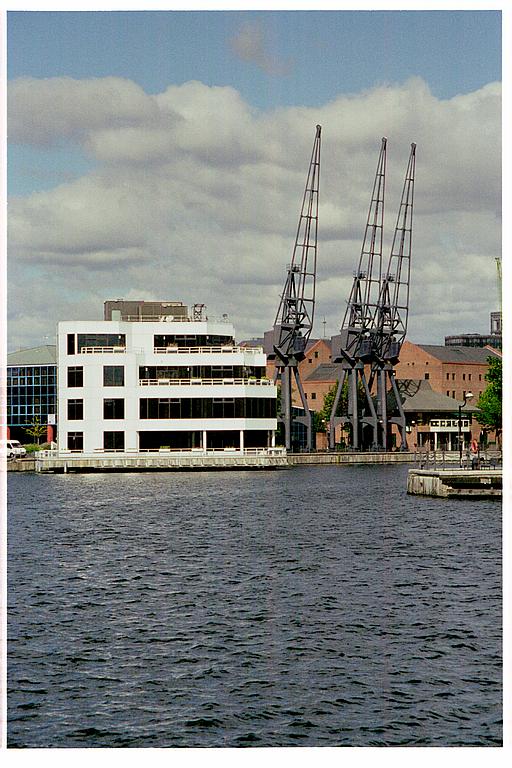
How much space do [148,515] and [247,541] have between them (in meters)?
11.1

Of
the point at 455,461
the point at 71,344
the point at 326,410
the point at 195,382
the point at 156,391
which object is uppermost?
the point at 71,344

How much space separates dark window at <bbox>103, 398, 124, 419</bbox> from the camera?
86.7 m

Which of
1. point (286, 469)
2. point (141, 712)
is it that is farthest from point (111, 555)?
point (286, 469)

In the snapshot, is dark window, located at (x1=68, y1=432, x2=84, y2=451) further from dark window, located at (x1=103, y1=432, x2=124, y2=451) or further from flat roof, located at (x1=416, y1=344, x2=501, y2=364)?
flat roof, located at (x1=416, y1=344, x2=501, y2=364)

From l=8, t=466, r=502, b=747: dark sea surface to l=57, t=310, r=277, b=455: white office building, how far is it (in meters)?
40.4

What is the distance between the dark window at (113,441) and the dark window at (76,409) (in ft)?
7.99

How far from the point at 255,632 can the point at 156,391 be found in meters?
64.8

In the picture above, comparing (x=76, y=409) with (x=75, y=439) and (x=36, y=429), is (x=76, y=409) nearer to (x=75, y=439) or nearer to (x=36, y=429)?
(x=75, y=439)

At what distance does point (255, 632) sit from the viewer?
74.8 feet

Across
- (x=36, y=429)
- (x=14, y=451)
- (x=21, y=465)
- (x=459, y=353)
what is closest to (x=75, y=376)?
(x=21, y=465)

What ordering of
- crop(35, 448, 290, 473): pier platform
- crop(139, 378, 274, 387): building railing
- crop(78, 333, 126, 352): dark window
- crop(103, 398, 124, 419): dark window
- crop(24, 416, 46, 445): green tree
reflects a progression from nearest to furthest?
1. crop(35, 448, 290, 473): pier platform
2. crop(103, 398, 124, 419): dark window
3. crop(139, 378, 274, 387): building railing
4. crop(78, 333, 126, 352): dark window
5. crop(24, 416, 46, 445): green tree

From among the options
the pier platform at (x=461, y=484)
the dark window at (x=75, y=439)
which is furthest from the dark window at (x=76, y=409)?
the pier platform at (x=461, y=484)

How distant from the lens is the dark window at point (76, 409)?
86562mm

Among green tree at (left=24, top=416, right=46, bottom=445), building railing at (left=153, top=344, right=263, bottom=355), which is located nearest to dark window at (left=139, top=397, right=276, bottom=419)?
building railing at (left=153, top=344, right=263, bottom=355)
